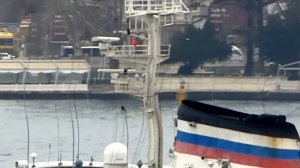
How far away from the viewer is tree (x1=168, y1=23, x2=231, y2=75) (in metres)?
71.8

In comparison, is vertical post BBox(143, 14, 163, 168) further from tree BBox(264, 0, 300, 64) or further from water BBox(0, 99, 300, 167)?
tree BBox(264, 0, 300, 64)

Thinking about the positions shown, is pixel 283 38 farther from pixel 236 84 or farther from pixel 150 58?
pixel 150 58

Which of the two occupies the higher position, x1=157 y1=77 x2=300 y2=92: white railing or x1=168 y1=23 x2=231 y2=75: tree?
x1=168 y1=23 x2=231 y2=75: tree

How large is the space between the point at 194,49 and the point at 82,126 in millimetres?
26990

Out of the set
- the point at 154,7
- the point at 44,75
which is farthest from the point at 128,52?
the point at 44,75

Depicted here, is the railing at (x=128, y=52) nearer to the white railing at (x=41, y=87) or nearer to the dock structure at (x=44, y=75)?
the dock structure at (x=44, y=75)

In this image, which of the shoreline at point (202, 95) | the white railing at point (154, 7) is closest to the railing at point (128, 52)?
the white railing at point (154, 7)

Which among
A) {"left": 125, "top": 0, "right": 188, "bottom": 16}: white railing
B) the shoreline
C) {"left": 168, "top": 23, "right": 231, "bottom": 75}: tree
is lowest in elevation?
the shoreline

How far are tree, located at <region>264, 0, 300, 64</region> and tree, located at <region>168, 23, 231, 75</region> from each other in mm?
1725

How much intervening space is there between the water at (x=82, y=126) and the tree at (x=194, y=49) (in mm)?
7425

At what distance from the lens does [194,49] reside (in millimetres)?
72062

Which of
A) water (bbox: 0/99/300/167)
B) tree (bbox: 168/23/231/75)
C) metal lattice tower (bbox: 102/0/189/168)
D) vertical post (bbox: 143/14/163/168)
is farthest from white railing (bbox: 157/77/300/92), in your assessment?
vertical post (bbox: 143/14/163/168)

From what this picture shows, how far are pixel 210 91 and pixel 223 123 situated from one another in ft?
170

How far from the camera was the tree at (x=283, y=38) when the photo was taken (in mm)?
73250
